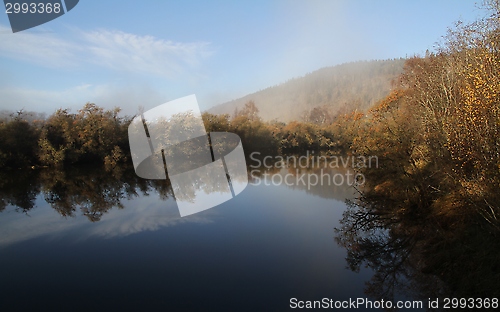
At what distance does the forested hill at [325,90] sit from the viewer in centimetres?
10238

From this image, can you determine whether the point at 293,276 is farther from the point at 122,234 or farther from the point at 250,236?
the point at 122,234

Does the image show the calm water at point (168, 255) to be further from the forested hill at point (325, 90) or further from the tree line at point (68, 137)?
the forested hill at point (325, 90)

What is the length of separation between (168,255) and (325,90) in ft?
→ 401

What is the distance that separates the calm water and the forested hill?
84.0 m

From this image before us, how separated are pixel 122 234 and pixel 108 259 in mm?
2140

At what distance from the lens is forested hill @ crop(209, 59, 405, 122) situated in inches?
4031

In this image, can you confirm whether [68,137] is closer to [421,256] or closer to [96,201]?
[96,201]

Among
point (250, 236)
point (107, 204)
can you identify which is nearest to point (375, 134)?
point (250, 236)

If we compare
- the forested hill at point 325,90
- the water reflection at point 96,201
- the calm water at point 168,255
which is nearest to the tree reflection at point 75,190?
the water reflection at point 96,201

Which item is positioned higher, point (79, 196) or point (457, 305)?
point (79, 196)

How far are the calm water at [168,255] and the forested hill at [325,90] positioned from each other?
84.0m

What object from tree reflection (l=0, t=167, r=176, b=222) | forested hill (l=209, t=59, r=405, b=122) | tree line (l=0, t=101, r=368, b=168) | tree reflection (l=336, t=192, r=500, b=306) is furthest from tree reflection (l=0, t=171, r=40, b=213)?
forested hill (l=209, t=59, r=405, b=122)

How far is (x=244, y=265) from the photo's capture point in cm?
711

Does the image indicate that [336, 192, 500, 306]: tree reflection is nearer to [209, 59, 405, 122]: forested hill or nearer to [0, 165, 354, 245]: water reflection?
[0, 165, 354, 245]: water reflection
